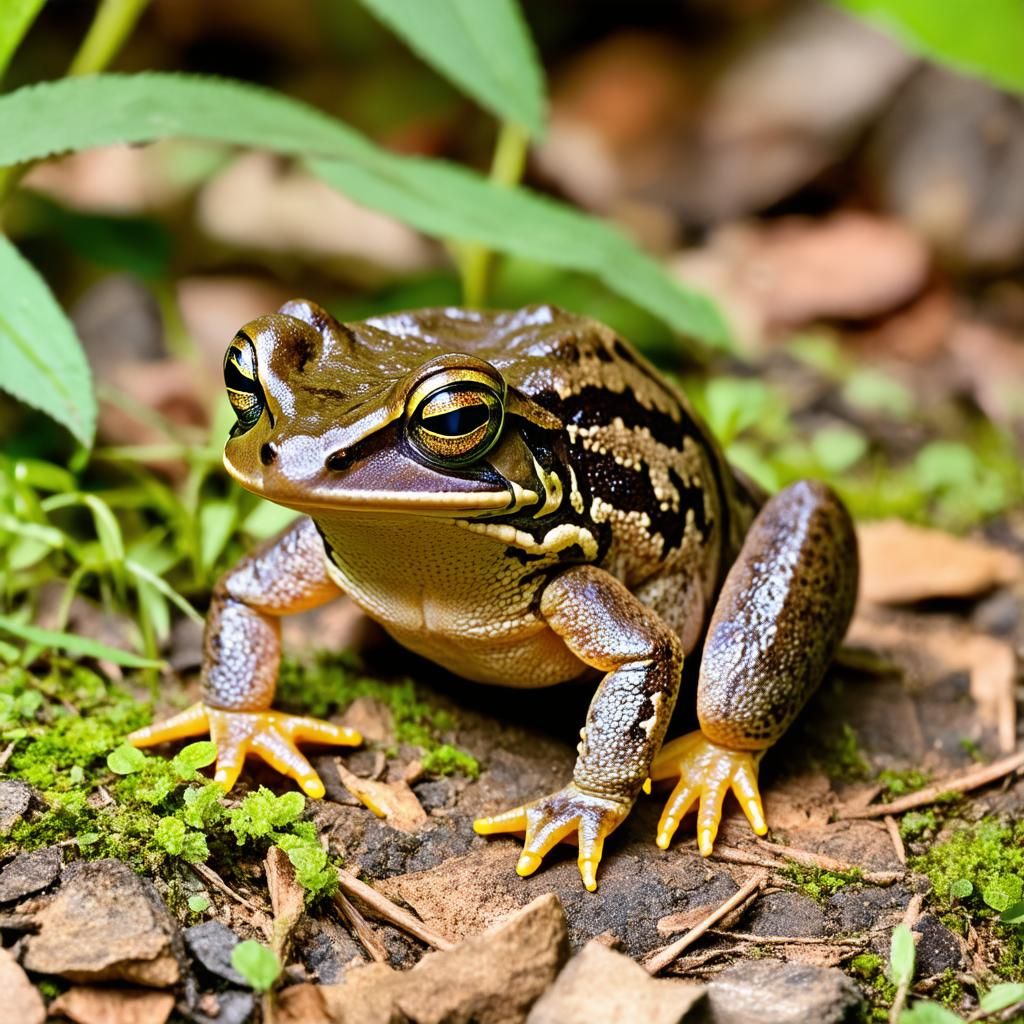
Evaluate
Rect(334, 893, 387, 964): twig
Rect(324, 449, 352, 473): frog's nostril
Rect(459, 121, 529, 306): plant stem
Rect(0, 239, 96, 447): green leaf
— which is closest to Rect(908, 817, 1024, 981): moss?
Rect(334, 893, 387, 964): twig

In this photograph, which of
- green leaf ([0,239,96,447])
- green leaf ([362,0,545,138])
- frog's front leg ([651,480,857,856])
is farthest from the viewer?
green leaf ([362,0,545,138])

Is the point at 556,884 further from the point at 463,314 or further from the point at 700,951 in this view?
the point at 463,314

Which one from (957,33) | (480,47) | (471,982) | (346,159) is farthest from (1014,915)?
(957,33)

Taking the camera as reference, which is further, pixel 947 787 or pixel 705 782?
pixel 947 787

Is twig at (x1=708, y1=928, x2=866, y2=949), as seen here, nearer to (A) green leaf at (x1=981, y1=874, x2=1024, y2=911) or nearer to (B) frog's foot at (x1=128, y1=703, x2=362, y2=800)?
(A) green leaf at (x1=981, y1=874, x2=1024, y2=911)

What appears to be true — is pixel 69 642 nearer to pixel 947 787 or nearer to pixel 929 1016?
pixel 929 1016

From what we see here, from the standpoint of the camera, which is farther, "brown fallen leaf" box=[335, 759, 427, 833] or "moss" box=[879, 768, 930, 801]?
"moss" box=[879, 768, 930, 801]

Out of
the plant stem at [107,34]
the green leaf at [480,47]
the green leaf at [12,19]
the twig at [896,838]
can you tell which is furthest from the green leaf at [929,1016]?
the plant stem at [107,34]
